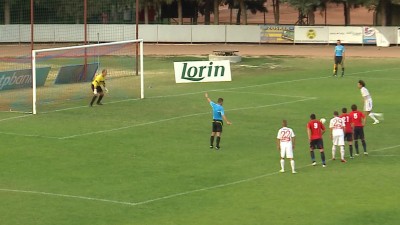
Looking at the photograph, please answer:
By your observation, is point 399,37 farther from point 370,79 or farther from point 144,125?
point 144,125

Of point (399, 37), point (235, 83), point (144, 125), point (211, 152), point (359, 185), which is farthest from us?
point (399, 37)

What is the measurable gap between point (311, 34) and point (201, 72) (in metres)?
25.3

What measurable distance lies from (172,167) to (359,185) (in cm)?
620

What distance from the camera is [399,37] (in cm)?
7681

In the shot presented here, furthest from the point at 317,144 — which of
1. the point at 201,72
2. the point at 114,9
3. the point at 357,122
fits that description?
the point at 114,9

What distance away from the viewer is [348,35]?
258 feet

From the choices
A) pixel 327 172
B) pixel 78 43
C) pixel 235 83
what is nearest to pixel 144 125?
pixel 327 172

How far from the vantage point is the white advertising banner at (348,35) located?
3086 inches

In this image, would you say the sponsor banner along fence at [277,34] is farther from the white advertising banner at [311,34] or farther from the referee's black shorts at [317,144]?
the referee's black shorts at [317,144]

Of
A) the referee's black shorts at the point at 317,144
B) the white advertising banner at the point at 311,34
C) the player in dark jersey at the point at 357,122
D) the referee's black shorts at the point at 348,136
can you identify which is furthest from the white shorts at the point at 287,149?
the white advertising banner at the point at 311,34

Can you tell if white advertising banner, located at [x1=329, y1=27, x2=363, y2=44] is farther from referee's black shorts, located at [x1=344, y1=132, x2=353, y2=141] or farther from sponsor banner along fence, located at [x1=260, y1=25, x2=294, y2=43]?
referee's black shorts, located at [x1=344, y1=132, x2=353, y2=141]

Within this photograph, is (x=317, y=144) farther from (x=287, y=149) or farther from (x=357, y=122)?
(x=357, y=122)

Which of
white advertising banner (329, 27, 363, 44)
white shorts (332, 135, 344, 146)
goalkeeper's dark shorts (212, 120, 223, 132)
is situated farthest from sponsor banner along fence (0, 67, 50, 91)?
white advertising banner (329, 27, 363, 44)

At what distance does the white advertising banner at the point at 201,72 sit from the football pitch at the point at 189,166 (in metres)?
3.64
